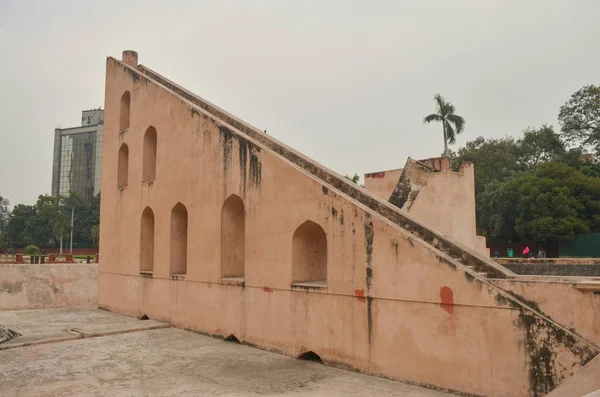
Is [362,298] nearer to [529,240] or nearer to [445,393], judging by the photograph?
[445,393]

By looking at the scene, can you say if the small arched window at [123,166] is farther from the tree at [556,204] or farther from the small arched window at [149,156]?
the tree at [556,204]

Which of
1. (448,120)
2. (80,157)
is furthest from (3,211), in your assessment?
(448,120)

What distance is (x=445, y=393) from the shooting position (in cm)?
505

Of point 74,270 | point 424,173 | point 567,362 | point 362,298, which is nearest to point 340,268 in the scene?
point 362,298

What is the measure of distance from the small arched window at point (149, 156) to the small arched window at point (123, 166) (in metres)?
1.30

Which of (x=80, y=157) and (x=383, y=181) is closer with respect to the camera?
(x=383, y=181)

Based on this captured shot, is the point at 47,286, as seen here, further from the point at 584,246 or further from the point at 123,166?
the point at 584,246

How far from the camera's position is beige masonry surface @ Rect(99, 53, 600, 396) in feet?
15.7

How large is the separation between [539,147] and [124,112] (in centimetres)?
2775

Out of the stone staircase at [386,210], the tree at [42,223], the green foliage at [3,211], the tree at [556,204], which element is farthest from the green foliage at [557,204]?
the green foliage at [3,211]

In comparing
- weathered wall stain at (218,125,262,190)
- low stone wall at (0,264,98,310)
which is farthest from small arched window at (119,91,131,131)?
weathered wall stain at (218,125,262,190)

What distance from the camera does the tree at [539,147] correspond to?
100 ft

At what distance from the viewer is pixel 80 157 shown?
72500 millimetres

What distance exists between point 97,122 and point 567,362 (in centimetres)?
7631
